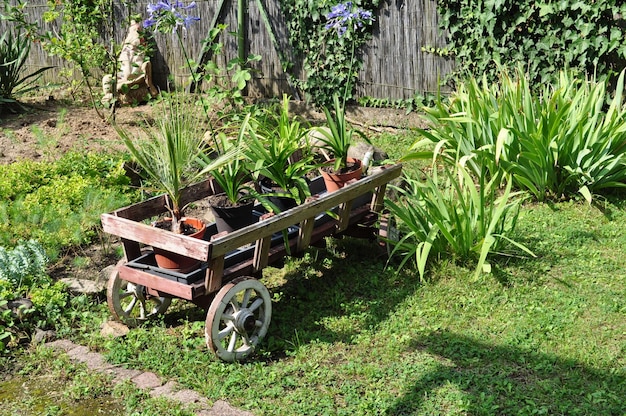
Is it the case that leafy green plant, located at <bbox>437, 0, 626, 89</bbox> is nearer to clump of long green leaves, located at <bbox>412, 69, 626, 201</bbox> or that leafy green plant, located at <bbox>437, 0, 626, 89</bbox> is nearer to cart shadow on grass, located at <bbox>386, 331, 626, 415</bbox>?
clump of long green leaves, located at <bbox>412, 69, 626, 201</bbox>

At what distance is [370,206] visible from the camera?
5129mm

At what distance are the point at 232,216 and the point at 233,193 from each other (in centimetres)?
17

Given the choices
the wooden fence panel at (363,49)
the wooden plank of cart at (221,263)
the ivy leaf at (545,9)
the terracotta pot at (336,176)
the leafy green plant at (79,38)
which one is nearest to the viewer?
the wooden plank of cart at (221,263)

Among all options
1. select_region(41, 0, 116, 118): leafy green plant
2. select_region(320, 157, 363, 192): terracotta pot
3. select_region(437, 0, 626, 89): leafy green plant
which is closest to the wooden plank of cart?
select_region(320, 157, 363, 192): terracotta pot

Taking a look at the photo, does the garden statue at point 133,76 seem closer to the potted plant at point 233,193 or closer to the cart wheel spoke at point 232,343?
the potted plant at point 233,193

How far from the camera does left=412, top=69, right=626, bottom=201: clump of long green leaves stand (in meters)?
5.55

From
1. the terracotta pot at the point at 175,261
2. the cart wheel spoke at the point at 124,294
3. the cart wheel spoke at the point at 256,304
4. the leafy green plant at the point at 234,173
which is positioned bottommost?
the cart wheel spoke at the point at 124,294

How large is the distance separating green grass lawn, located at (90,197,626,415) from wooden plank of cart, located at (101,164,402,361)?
162 millimetres

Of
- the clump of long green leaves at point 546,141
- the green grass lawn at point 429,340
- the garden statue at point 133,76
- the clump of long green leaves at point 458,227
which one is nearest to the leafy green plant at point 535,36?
the clump of long green leaves at point 546,141

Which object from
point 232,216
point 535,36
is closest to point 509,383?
point 232,216

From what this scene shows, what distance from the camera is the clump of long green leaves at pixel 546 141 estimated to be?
5.55m

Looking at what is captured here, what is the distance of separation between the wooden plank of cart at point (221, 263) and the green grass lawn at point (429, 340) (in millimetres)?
162

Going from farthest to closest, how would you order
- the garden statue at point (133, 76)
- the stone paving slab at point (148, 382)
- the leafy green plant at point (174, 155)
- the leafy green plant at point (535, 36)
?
the garden statue at point (133, 76)
the leafy green plant at point (535, 36)
the leafy green plant at point (174, 155)
the stone paving slab at point (148, 382)

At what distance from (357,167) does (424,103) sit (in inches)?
119
